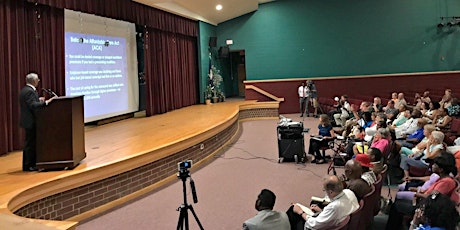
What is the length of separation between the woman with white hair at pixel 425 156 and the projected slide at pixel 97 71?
226 inches

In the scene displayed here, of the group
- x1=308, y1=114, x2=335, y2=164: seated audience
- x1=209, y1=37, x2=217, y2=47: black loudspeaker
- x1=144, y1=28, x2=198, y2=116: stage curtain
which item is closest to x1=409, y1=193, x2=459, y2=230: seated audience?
x1=308, y1=114, x2=335, y2=164: seated audience

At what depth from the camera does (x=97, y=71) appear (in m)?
7.96

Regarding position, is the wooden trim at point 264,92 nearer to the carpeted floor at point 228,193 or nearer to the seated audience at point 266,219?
the carpeted floor at point 228,193

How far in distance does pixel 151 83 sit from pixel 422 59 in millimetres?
9497

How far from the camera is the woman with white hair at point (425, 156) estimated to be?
14.8ft

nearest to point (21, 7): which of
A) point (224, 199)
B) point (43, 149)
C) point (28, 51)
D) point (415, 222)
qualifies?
point (28, 51)

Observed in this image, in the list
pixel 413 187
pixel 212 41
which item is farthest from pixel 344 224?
pixel 212 41

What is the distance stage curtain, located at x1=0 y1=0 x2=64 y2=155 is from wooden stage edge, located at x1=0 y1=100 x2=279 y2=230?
0.45m

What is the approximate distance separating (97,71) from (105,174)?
4106mm

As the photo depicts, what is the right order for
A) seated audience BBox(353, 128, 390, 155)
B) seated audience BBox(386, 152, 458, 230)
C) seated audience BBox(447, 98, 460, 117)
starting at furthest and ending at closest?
seated audience BBox(447, 98, 460, 117) < seated audience BBox(353, 128, 390, 155) < seated audience BBox(386, 152, 458, 230)

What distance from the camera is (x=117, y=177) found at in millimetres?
4645

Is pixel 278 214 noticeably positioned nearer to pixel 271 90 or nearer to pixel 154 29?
pixel 154 29

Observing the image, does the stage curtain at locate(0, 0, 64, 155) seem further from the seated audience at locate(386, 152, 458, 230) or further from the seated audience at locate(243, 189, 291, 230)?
the seated audience at locate(386, 152, 458, 230)

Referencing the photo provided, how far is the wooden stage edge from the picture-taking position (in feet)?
11.8
